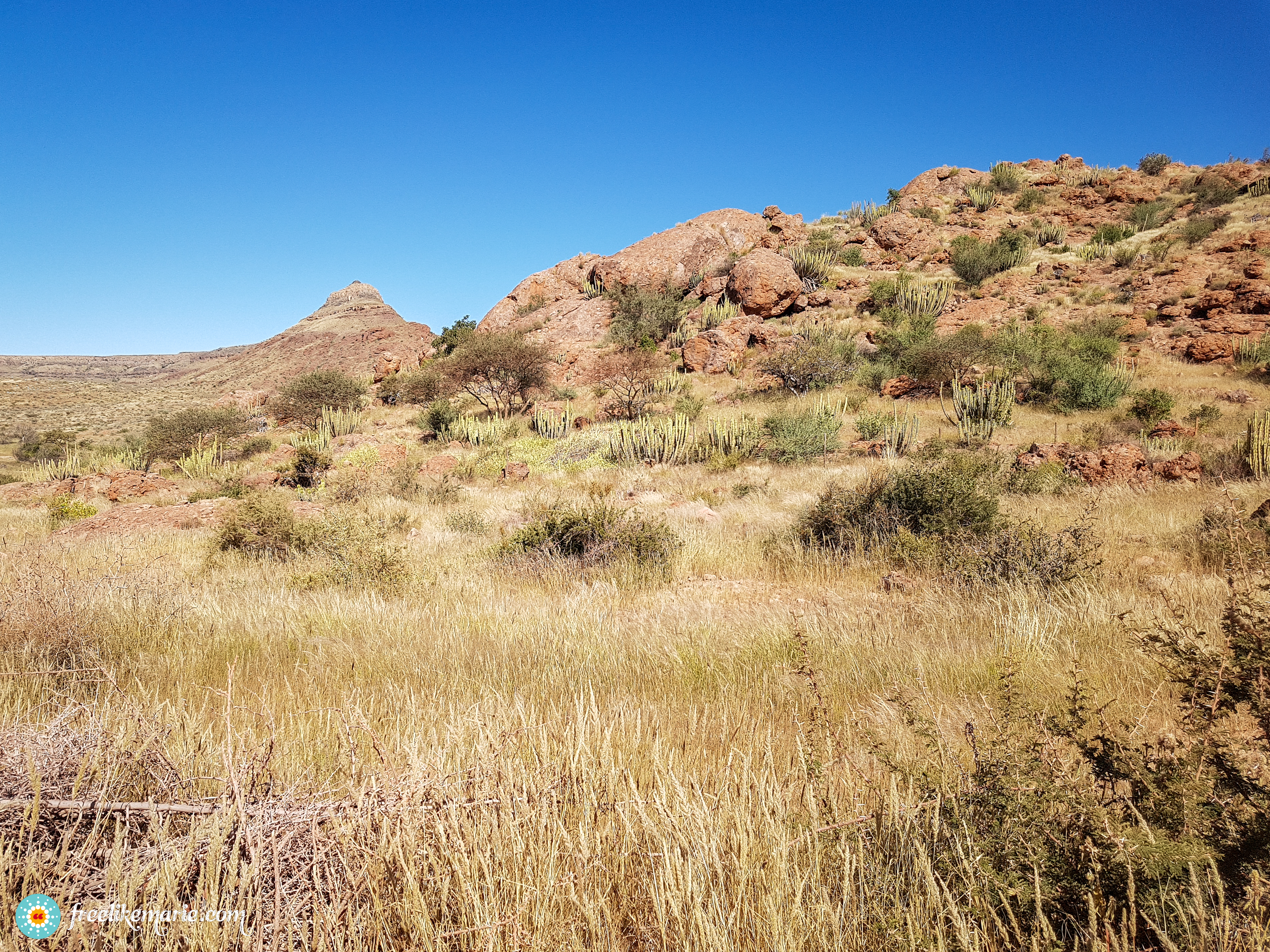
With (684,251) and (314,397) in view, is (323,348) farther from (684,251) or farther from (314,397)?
(684,251)

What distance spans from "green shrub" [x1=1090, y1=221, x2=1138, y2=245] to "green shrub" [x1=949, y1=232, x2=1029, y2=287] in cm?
287

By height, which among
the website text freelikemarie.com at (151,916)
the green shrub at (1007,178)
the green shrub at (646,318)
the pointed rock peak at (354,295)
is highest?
the pointed rock peak at (354,295)

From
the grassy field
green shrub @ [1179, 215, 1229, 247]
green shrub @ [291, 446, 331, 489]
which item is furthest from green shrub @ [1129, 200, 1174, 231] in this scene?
green shrub @ [291, 446, 331, 489]

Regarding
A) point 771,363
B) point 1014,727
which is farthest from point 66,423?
point 1014,727

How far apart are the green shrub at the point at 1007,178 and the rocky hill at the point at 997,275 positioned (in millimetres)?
107

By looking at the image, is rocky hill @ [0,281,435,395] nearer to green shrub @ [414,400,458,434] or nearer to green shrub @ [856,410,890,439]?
green shrub @ [414,400,458,434]

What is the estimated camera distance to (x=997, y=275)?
27.4 metres

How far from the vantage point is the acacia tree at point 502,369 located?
80.4 ft

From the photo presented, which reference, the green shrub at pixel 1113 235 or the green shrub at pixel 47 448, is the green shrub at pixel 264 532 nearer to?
the green shrub at pixel 47 448

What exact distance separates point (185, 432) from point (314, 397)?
632 centimetres

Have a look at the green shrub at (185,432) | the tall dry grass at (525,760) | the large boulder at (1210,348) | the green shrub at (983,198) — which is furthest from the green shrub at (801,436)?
the green shrub at (983,198)

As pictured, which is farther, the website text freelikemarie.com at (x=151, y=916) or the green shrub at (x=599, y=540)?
the green shrub at (x=599, y=540)

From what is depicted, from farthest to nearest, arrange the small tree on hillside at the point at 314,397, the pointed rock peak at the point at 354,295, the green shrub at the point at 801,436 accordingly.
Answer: the pointed rock peak at the point at 354,295 < the small tree on hillside at the point at 314,397 < the green shrub at the point at 801,436

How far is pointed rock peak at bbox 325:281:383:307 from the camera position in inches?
3317
